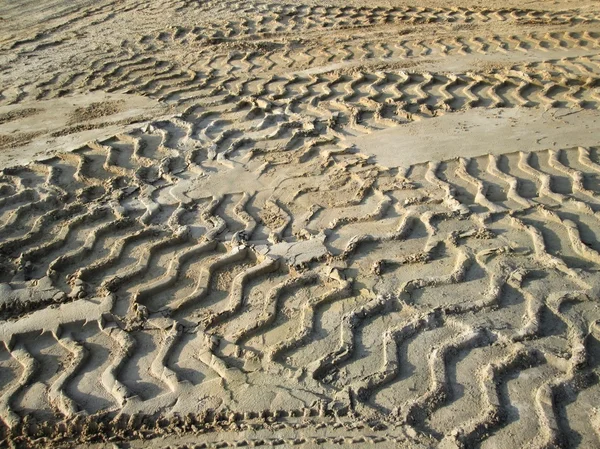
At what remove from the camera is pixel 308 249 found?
3424 mm

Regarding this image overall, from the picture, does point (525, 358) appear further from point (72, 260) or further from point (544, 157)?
point (72, 260)

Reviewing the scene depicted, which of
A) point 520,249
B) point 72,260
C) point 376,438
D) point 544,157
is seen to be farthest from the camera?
point 544,157

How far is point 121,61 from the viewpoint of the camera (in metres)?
7.13

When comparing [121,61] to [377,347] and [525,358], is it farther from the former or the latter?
[525,358]

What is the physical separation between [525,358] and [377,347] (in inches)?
29.8

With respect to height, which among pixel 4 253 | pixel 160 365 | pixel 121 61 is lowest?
pixel 160 365

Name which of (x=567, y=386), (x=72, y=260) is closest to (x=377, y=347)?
(x=567, y=386)

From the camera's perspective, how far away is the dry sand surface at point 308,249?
238 cm

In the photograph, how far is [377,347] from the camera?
2670 millimetres

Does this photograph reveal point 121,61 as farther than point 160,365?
Yes

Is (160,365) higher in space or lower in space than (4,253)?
lower

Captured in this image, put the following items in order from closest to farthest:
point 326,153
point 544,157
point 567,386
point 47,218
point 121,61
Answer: point 567,386 < point 47,218 < point 544,157 < point 326,153 < point 121,61

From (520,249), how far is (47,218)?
356 centimetres

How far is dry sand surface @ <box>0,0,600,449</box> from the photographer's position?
7.79 feet
